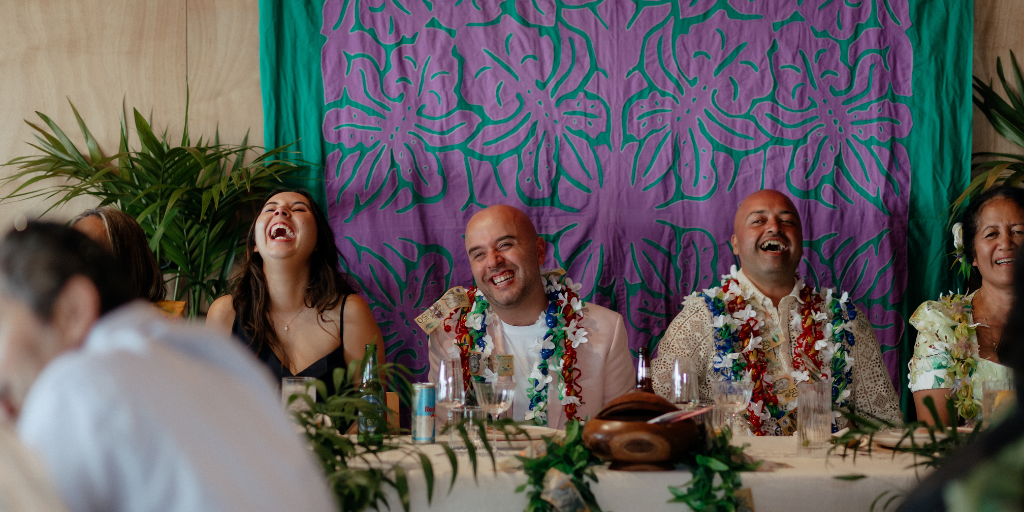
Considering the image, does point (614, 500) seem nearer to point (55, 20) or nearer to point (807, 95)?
point (807, 95)

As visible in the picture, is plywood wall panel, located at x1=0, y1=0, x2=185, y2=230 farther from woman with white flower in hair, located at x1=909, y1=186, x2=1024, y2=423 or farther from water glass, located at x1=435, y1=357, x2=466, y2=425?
woman with white flower in hair, located at x1=909, y1=186, x2=1024, y2=423

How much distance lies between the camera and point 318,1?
352cm

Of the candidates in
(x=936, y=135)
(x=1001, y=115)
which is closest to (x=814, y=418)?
(x=936, y=135)

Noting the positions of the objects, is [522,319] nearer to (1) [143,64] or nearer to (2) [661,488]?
(2) [661,488]

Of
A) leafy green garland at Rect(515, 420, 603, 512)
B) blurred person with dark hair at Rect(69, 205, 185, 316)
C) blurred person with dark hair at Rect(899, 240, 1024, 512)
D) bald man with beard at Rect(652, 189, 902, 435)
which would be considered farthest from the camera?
bald man with beard at Rect(652, 189, 902, 435)

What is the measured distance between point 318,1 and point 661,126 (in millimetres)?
1623

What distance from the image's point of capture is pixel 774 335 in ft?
10.8

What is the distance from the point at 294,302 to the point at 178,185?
745 millimetres

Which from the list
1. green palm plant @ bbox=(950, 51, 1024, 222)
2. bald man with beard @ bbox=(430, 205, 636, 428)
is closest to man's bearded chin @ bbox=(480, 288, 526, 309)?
bald man with beard @ bbox=(430, 205, 636, 428)

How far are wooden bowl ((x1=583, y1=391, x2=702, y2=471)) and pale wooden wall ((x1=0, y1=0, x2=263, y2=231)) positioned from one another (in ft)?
8.08

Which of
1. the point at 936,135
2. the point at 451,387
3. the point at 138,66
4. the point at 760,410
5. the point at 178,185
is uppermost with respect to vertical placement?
the point at 138,66

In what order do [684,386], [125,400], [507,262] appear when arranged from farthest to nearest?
[507,262]
[684,386]
[125,400]

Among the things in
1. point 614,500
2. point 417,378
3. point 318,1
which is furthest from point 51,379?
point 318,1

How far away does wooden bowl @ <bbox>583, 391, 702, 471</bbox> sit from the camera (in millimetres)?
1780
